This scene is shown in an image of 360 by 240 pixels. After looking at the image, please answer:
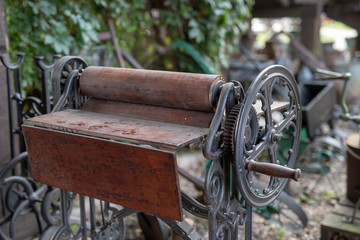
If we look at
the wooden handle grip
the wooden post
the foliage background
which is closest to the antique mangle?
the wooden handle grip

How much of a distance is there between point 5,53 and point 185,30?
274 cm

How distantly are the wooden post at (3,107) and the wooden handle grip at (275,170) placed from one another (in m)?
1.79

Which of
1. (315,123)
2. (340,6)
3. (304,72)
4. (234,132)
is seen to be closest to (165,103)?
(234,132)

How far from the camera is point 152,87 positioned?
1798 millimetres

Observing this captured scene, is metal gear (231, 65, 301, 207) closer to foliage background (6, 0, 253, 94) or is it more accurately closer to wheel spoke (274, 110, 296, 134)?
wheel spoke (274, 110, 296, 134)

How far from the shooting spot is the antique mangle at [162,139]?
5.09 feet

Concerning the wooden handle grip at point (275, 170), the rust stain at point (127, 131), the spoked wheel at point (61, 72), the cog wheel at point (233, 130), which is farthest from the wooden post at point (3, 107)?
the wooden handle grip at point (275, 170)

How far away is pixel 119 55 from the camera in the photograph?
3836mm

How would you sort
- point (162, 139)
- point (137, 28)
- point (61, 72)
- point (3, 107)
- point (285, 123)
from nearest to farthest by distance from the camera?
point (162, 139) < point (285, 123) < point (61, 72) < point (3, 107) < point (137, 28)

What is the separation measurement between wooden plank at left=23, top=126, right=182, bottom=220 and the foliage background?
69.7 inches

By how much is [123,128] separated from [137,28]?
340 centimetres

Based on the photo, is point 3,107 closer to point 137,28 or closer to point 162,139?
point 162,139

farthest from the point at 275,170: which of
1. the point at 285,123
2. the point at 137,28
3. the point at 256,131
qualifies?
the point at 137,28

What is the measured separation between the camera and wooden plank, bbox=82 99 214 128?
1.71 m
